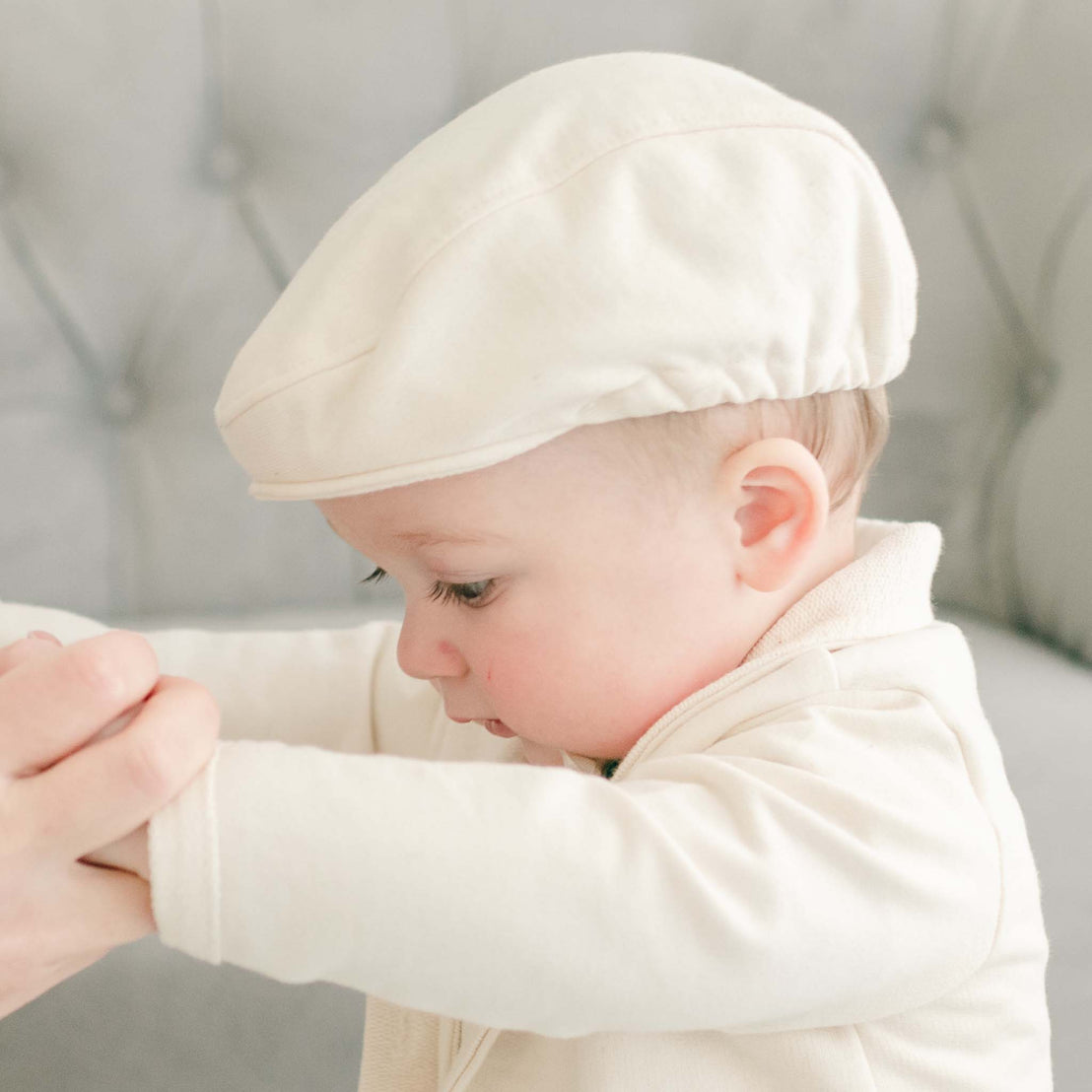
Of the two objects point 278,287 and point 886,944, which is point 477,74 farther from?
point 886,944

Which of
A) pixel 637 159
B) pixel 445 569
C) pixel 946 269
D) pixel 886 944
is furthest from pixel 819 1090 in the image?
pixel 946 269

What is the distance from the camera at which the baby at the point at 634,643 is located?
0.48m

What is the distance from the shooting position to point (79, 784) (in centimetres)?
46

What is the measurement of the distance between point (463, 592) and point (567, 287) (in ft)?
0.57

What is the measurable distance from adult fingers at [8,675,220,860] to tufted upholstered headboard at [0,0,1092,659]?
65 cm

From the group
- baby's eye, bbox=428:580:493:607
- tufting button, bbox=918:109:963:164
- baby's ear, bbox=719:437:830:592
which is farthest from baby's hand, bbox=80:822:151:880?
tufting button, bbox=918:109:963:164

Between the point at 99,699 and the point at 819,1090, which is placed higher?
the point at 99,699

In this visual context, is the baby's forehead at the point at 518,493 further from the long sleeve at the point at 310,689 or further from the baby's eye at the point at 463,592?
the long sleeve at the point at 310,689

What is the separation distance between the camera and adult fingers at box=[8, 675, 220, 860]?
46 cm

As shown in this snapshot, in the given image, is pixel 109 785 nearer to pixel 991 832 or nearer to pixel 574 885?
pixel 574 885

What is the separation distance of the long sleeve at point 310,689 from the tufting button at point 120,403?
0.30 metres

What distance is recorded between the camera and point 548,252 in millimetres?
533

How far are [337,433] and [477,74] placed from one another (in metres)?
0.65

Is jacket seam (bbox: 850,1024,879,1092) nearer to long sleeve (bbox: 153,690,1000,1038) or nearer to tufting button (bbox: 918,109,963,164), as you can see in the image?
long sleeve (bbox: 153,690,1000,1038)
